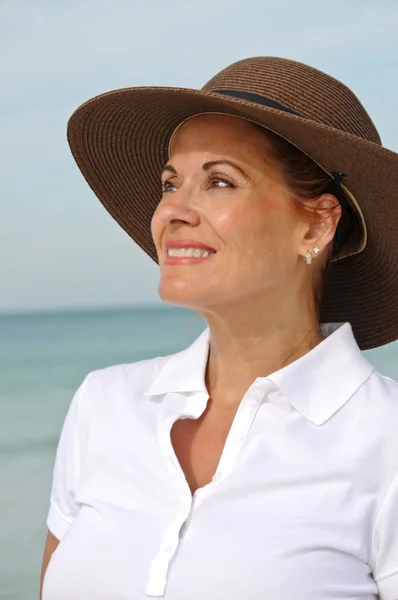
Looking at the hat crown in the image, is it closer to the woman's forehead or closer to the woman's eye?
the woman's forehead

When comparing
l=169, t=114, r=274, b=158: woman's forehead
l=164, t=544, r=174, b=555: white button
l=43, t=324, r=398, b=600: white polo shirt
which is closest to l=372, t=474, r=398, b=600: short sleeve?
l=43, t=324, r=398, b=600: white polo shirt

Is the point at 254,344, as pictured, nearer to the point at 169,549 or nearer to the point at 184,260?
the point at 184,260

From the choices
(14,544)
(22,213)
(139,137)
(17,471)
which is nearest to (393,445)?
(139,137)

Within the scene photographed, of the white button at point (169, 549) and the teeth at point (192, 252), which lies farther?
the teeth at point (192, 252)

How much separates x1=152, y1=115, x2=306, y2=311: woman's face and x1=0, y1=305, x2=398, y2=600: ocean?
1.32ft

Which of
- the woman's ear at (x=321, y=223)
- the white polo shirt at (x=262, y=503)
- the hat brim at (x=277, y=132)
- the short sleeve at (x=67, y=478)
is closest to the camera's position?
the white polo shirt at (x=262, y=503)

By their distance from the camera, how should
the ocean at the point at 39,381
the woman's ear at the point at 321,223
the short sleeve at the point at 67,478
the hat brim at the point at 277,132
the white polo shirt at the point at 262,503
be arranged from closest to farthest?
1. the white polo shirt at the point at 262,503
2. the hat brim at the point at 277,132
3. the woman's ear at the point at 321,223
4. the short sleeve at the point at 67,478
5. the ocean at the point at 39,381

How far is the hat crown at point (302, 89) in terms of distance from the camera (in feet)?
6.35

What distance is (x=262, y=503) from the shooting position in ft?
5.92

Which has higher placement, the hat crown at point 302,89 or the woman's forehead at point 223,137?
the hat crown at point 302,89

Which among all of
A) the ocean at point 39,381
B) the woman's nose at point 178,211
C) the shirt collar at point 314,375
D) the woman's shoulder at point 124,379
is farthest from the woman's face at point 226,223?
the ocean at point 39,381

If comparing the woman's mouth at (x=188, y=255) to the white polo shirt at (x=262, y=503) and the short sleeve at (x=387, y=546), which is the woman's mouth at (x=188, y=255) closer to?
the white polo shirt at (x=262, y=503)

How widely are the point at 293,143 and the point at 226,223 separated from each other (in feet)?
0.69

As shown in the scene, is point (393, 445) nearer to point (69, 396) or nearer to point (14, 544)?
point (14, 544)
